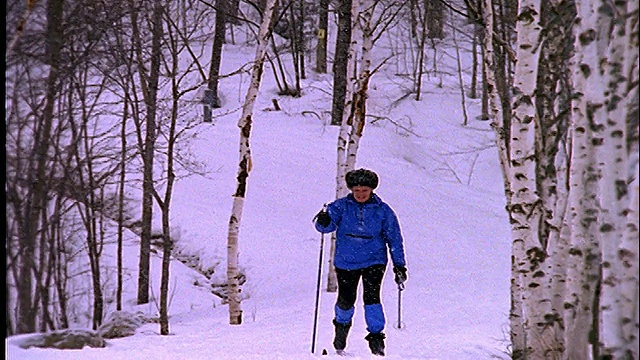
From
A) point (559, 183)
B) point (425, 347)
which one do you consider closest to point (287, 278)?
point (425, 347)

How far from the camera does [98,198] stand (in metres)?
11.5

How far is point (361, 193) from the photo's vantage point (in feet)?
21.4

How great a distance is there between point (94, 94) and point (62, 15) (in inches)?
88.0

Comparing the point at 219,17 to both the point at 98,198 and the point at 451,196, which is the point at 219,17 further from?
the point at 98,198

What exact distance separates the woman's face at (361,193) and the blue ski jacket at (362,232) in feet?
0.16

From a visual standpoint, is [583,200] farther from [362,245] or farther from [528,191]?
[362,245]

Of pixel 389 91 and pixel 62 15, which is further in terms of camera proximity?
pixel 389 91

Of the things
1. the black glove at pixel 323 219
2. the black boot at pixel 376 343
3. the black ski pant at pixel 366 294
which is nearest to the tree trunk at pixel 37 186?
the black glove at pixel 323 219

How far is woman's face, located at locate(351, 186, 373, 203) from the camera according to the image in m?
6.49

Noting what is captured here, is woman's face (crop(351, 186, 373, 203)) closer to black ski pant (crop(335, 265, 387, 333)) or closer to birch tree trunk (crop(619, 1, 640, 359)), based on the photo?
black ski pant (crop(335, 265, 387, 333))

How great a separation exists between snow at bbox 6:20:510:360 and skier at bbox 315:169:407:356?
0.36 metres

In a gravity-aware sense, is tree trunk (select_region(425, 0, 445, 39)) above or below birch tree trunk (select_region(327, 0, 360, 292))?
above

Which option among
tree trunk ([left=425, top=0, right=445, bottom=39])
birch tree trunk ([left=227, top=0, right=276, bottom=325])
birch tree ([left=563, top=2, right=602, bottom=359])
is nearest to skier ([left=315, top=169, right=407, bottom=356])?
birch tree ([left=563, top=2, right=602, bottom=359])

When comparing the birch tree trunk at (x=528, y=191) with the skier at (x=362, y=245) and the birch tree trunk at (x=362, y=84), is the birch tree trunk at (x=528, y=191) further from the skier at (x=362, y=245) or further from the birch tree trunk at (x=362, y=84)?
the birch tree trunk at (x=362, y=84)
